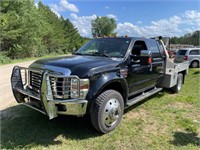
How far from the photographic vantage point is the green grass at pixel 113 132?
3.62 m

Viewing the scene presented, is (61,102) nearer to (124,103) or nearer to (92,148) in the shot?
(92,148)

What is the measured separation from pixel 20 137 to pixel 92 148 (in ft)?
4.57

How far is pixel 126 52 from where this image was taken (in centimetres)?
472

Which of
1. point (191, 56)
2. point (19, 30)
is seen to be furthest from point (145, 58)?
point (19, 30)

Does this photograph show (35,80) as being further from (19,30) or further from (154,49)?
(19,30)

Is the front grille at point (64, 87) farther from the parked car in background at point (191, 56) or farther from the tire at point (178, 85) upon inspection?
the parked car in background at point (191, 56)

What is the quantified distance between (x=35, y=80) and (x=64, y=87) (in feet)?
2.88

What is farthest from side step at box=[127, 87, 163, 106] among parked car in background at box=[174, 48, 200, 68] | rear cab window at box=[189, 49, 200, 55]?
rear cab window at box=[189, 49, 200, 55]

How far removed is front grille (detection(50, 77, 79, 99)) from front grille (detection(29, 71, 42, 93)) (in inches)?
20.1

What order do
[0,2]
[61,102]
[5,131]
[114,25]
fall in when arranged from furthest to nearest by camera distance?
1. [114,25]
2. [0,2]
3. [5,131]
4. [61,102]

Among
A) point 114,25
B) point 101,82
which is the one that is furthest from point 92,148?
point 114,25

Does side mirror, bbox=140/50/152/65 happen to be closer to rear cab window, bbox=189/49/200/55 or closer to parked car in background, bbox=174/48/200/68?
parked car in background, bbox=174/48/200/68

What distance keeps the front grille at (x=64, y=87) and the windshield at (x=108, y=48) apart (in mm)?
1547

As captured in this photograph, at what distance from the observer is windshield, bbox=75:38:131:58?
189 inches
